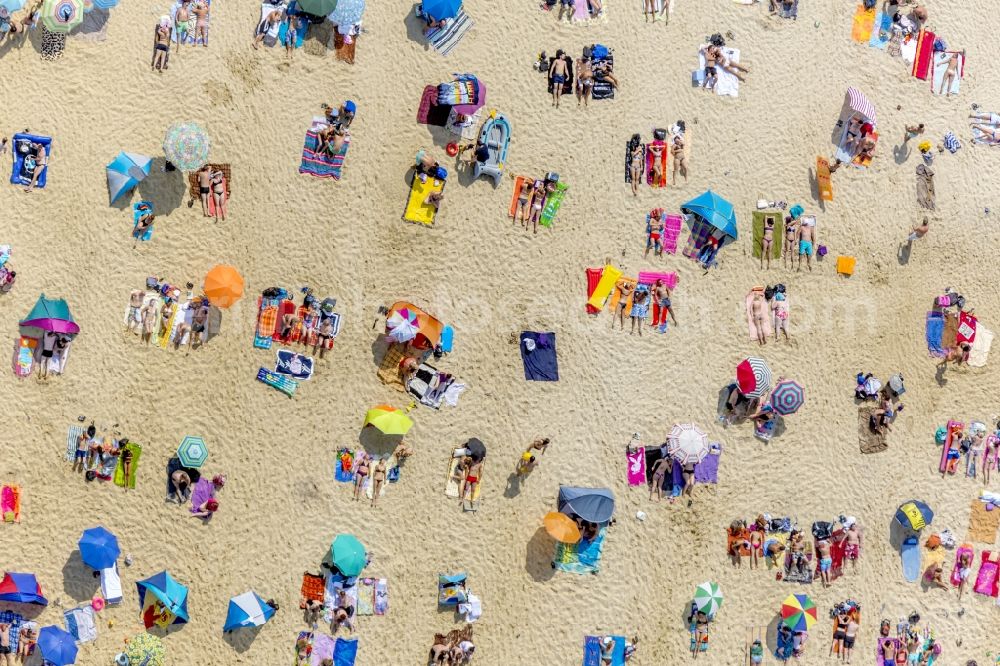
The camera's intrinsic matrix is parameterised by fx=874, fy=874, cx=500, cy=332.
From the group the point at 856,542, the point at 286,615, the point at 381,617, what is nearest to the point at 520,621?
the point at 381,617

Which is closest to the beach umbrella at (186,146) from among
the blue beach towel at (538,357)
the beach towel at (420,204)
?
the beach towel at (420,204)

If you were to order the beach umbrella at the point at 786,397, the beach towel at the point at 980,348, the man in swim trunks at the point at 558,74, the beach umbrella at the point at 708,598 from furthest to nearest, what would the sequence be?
the beach towel at the point at 980,348, the man in swim trunks at the point at 558,74, the beach umbrella at the point at 786,397, the beach umbrella at the point at 708,598

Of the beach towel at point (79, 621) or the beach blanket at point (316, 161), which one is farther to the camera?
the beach blanket at point (316, 161)

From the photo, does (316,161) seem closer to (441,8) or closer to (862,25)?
(441,8)

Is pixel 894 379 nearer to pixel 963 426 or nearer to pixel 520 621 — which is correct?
pixel 963 426

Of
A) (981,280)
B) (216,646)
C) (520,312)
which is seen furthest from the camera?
(981,280)

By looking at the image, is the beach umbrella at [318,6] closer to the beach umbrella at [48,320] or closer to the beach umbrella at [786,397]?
the beach umbrella at [48,320]

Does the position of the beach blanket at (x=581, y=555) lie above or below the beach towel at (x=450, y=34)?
below

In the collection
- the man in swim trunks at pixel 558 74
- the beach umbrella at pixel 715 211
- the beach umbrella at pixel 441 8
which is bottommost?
the beach umbrella at pixel 715 211

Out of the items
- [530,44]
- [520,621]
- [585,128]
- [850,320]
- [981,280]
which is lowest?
[520,621]
